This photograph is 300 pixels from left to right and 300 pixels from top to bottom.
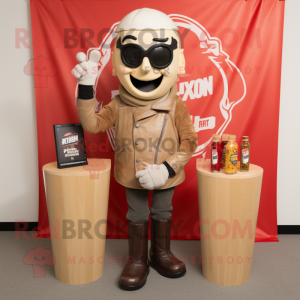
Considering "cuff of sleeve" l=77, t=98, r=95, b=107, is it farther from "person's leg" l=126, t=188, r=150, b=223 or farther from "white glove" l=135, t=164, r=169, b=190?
"person's leg" l=126, t=188, r=150, b=223

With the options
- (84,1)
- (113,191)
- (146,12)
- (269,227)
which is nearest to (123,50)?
(146,12)

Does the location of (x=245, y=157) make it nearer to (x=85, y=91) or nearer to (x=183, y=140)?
(x=183, y=140)

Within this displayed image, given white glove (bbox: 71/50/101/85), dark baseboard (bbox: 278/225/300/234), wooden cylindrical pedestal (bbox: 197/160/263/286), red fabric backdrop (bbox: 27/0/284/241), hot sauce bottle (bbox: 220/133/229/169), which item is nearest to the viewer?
white glove (bbox: 71/50/101/85)

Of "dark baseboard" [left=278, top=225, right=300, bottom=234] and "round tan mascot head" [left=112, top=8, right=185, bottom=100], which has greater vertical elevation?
"round tan mascot head" [left=112, top=8, right=185, bottom=100]

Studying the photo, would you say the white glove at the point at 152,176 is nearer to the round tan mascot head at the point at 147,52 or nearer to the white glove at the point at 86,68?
the round tan mascot head at the point at 147,52

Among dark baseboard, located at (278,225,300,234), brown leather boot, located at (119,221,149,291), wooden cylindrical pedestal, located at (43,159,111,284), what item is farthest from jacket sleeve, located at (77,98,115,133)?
dark baseboard, located at (278,225,300,234)

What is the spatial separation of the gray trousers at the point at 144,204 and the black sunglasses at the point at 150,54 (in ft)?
2.50

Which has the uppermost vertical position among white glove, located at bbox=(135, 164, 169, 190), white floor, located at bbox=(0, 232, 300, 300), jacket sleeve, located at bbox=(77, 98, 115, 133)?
jacket sleeve, located at bbox=(77, 98, 115, 133)

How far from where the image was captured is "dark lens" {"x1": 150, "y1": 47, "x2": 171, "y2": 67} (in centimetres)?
156

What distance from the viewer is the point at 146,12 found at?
1.57 metres

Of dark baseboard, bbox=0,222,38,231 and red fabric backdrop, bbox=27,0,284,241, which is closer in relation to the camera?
red fabric backdrop, bbox=27,0,284,241

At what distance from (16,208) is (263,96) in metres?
2.22

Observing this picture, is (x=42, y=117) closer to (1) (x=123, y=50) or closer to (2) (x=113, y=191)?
(2) (x=113, y=191)

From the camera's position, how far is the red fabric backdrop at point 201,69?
2.13 meters
